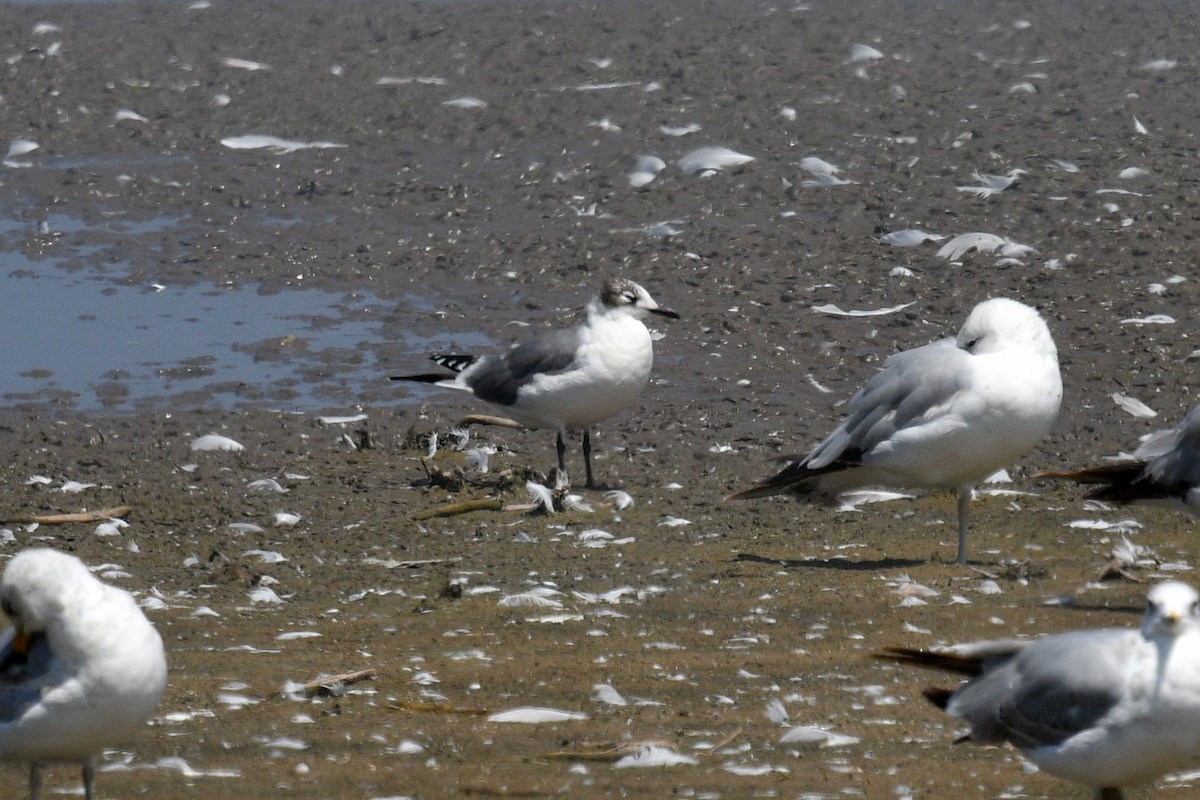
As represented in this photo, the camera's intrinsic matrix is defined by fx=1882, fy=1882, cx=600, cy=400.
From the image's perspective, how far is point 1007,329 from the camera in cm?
827

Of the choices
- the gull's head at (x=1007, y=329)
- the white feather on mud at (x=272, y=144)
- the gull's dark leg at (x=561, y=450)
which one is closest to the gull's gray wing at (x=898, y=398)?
the gull's head at (x=1007, y=329)

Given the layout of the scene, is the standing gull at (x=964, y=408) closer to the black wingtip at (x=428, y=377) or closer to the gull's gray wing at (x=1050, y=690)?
the gull's gray wing at (x=1050, y=690)

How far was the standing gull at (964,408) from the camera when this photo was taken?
8.19 m

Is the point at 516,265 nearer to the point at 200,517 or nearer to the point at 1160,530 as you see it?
the point at 200,517

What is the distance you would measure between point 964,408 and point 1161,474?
88cm

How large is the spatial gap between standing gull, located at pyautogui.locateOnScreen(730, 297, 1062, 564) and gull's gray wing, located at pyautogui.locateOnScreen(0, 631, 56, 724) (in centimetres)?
422

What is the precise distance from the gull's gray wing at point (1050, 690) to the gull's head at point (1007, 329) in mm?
3030

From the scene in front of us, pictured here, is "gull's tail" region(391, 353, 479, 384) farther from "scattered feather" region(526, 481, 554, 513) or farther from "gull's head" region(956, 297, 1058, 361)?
"gull's head" region(956, 297, 1058, 361)

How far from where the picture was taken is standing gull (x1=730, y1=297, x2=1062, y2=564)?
26.9 feet

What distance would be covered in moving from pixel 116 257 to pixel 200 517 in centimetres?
519

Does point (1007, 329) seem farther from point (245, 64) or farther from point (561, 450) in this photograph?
point (245, 64)

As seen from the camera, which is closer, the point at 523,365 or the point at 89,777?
the point at 89,777

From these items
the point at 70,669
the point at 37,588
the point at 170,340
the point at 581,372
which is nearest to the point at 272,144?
the point at 170,340

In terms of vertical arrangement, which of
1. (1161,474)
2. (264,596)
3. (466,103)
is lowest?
(264,596)
